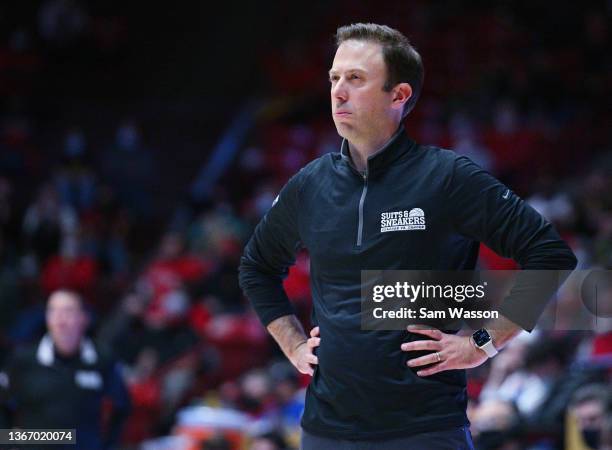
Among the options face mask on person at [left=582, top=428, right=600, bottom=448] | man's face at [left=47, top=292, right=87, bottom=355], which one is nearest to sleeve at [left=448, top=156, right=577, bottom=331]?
face mask on person at [left=582, top=428, right=600, bottom=448]

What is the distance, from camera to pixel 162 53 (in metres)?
17.5

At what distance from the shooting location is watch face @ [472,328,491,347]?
2.81 meters

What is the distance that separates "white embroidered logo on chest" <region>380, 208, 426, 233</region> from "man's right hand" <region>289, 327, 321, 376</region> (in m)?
0.39

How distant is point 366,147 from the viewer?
2.97m

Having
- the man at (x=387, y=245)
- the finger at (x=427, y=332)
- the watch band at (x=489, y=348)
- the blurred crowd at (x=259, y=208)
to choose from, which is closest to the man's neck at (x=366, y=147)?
the man at (x=387, y=245)

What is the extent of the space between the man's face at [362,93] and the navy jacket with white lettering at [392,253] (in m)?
0.08

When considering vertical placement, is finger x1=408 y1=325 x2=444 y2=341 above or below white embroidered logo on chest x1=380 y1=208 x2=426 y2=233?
below

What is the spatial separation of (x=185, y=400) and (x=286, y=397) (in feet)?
5.30

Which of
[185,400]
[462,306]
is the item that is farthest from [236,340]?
[462,306]

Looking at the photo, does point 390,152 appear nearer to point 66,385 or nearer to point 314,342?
point 314,342

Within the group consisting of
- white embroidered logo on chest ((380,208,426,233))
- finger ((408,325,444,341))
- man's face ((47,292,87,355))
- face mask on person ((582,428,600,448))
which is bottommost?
face mask on person ((582,428,600,448))

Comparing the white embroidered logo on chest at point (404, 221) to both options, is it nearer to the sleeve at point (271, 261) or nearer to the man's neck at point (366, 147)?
the man's neck at point (366, 147)

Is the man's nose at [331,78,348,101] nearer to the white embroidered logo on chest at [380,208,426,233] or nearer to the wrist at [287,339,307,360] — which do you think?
the white embroidered logo on chest at [380,208,426,233]

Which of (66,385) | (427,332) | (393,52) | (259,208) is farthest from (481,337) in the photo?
(259,208)
